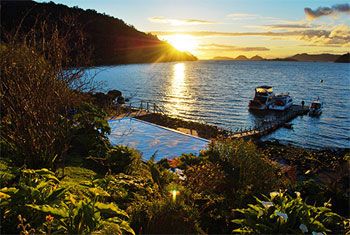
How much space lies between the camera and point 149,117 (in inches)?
780

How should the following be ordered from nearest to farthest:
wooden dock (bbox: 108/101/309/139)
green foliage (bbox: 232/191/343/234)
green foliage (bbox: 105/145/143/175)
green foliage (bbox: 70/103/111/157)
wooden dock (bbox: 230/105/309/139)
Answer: green foliage (bbox: 232/191/343/234), green foliage (bbox: 105/145/143/175), green foliage (bbox: 70/103/111/157), wooden dock (bbox: 108/101/309/139), wooden dock (bbox: 230/105/309/139)

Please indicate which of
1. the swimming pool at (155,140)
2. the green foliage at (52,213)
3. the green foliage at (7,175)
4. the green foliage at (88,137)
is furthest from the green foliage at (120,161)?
the green foliage at (52,213)

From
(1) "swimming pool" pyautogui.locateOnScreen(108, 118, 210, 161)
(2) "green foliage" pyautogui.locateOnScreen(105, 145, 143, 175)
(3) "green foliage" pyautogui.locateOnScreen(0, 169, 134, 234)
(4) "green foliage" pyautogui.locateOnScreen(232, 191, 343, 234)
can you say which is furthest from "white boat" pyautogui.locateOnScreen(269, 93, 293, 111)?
(3) "green foliage" pyautogui.locateOnScreen(0, 169, 134, 234)

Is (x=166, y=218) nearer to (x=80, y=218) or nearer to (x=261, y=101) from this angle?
(x=80, y=218)

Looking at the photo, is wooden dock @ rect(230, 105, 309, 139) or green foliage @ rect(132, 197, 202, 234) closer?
green foliage @ rect(132, 197, 202, 234)

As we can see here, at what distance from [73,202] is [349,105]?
58.4 meters

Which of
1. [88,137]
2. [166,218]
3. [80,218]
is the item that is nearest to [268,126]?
[88,137]

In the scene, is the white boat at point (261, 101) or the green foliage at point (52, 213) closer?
the green foliage at point (52, 213)

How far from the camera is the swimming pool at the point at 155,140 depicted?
945 centimetres

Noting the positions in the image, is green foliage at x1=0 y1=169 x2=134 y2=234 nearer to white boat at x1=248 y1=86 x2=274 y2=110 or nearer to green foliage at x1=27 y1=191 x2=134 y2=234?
green foliage at x1=27 y1=191 x2=134 y2=234

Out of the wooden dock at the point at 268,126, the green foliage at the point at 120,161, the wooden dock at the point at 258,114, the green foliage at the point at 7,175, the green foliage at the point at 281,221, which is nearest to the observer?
the green foliage at the point at 281,221

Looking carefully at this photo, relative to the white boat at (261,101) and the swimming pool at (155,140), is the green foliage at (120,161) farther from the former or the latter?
the white boat at (261,101)

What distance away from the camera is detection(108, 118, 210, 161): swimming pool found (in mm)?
9445

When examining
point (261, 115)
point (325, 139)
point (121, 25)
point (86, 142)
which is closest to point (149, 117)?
point (86, 142)
